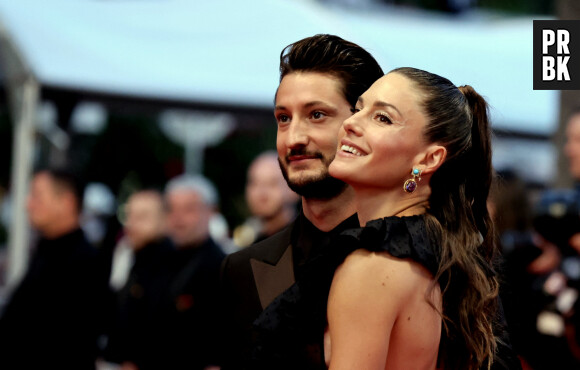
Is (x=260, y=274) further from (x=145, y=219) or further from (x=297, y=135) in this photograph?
(x=145, y=219)

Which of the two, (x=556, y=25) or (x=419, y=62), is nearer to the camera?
(x=556, y=25)

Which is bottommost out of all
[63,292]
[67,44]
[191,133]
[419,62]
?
[191,133]

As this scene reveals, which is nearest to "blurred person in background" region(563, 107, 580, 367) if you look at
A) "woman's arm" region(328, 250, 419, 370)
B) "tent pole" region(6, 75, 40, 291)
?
"woman's arm" region(328, 250, 419, 370)

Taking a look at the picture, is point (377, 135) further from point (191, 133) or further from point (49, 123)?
point (191, 133)

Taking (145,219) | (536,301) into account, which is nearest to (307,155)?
(536,301)

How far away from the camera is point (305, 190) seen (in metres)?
2.51

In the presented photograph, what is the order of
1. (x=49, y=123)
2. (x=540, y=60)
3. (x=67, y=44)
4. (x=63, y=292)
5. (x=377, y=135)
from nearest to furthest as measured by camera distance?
(x=377, y=135)
(x=540, y=60)
(x=63, y=292)
(x=67, y=44)
(x=49, y=123)

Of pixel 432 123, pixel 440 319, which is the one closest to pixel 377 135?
pixel 432 123

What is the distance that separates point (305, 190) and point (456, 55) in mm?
6604

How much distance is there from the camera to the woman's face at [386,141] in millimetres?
1922

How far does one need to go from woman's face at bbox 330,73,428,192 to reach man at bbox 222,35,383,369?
509mm

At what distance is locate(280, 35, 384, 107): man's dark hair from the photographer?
2.54 metres

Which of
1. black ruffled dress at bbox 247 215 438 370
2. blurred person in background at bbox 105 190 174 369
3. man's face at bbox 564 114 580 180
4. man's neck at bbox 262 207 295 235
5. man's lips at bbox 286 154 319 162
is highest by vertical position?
man's lips at bbox 286 154 319 162

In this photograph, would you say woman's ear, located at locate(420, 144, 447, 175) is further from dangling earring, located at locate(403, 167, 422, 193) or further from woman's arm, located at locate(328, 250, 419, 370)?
woman's arm, located at locate(328, 250, 419, 370)
